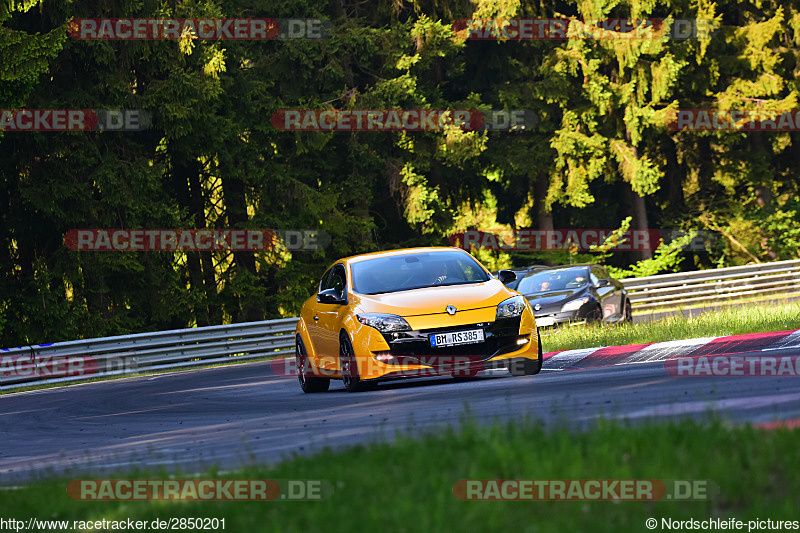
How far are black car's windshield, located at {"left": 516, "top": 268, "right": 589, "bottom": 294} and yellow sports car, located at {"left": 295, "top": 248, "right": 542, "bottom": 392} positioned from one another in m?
9.78

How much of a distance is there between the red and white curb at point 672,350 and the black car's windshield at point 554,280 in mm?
7925

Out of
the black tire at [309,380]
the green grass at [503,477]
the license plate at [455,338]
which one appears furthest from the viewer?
the black tire at [309,380]

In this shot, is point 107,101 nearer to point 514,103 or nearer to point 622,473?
point 514,103

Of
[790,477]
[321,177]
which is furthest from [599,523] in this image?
[321,177]

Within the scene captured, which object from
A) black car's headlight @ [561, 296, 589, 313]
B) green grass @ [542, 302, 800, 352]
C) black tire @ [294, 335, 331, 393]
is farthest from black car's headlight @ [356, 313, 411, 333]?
black car's headlight @ [561, 296, 589, 313]

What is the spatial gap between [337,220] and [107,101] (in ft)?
27.9

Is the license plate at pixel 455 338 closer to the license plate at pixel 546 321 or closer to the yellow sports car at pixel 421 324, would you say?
the yellow sports car at pixel 421 324

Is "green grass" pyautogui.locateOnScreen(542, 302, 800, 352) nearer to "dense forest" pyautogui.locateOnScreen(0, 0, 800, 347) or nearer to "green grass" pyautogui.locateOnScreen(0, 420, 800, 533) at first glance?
"green grass" pyautogui.locateOnScreen(0, 420, 800, 533)

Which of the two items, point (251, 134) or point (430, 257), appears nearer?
point (430, 257)

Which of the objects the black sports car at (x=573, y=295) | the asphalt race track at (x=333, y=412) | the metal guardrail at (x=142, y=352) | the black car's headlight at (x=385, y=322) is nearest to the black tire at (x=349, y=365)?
the asphalt race track at (x=333, y=412)

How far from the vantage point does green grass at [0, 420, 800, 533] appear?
4.92m

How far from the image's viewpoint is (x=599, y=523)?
4750 millimetres

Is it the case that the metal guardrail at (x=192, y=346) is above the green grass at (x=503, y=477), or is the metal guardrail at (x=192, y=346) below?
below

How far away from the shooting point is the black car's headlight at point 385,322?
1288 centimetres
